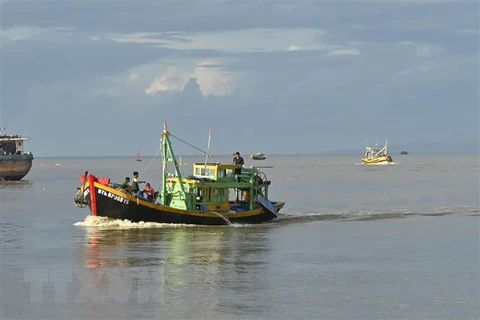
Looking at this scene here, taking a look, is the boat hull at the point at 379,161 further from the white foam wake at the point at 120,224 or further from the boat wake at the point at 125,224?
the white foam wake at the point at 120,224

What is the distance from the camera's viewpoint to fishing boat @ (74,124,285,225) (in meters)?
40.2

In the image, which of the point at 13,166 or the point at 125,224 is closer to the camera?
the point at 125,224

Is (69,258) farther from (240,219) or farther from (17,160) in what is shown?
(17,160)

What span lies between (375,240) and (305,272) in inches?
395

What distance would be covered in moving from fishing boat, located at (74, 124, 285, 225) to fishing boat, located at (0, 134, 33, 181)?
56684 mm

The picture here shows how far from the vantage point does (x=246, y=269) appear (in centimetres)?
2834

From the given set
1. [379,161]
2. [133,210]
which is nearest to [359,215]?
[133,210]

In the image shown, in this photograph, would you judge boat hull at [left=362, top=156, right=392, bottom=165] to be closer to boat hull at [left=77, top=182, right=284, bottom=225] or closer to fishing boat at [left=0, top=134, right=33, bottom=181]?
fishing boat at [left=0, top=134, right=33, bottom=181]

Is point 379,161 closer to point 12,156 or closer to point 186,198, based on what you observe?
point 12,156

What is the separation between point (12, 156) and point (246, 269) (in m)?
71.5

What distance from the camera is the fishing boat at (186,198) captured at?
132ft

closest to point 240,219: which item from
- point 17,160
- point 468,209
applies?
point 468,209

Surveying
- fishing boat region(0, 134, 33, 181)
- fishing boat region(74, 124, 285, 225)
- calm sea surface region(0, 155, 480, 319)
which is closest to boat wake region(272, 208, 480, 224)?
calm sea surface region(0, 155, 480, 319)

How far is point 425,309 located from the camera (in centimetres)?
2230
